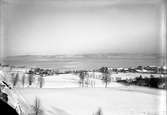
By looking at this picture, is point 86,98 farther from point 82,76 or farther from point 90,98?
point 82,76

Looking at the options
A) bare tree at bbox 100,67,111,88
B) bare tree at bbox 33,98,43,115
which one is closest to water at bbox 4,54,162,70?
bare tree at bbox 100,67,111,88

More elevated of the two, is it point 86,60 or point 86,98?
point 86,60

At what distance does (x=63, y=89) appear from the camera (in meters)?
1.55

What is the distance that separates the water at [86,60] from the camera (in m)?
1.55

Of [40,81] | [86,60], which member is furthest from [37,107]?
[86,60]

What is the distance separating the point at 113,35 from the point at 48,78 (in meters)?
0.56

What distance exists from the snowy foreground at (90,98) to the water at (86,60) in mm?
97

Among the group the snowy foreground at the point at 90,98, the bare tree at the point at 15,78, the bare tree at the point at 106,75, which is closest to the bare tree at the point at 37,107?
the snowy foreground at the point at 90,98

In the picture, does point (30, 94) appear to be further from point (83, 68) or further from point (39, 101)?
point (83, 68)

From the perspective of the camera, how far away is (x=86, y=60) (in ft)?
5.15

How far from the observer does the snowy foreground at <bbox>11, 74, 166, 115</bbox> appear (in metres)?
1.52

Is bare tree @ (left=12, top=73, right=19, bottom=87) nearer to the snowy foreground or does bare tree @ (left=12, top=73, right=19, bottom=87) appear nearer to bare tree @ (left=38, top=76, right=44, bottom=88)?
the snowy foreground

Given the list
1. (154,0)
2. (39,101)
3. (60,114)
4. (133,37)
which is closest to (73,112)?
(60,114)

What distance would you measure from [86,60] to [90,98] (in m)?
0.27
